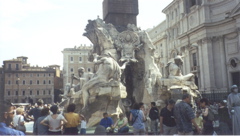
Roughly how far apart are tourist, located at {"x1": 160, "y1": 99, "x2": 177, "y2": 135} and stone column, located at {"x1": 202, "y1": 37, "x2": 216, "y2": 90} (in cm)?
2551

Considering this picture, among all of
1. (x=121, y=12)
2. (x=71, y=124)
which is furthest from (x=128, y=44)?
(x=71, y=124)

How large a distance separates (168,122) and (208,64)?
26157 millimetres

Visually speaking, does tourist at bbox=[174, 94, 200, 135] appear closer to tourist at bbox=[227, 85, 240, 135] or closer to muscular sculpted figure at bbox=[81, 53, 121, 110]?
tourist at bbox=[227, 85, 240, 135]

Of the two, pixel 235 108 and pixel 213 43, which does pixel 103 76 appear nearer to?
pixel 235 108

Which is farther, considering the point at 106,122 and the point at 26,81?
the point at 26,81

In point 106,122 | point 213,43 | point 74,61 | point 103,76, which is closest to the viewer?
point 106,122

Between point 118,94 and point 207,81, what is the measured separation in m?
22.9

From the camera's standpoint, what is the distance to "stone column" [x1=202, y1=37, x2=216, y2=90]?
29438 mm

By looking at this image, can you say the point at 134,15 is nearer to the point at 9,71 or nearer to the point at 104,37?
the point at 104,37

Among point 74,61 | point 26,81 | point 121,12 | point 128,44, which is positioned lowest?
point 128,44

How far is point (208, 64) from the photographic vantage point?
97.5 ft

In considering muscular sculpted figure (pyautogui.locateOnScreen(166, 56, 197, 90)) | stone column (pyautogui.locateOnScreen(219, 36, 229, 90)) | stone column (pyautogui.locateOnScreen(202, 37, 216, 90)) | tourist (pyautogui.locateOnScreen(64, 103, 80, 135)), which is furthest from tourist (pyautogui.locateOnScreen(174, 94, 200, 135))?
stone column (pyautogui.locateOnScreen(202, 37, 216, 90))

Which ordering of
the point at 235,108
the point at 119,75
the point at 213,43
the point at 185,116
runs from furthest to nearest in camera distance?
the point at 213,43, the point at 119,75, the point at 235,108, the point at 185,116

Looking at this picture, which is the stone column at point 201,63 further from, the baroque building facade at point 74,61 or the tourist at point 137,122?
the tourist at point 137,122
